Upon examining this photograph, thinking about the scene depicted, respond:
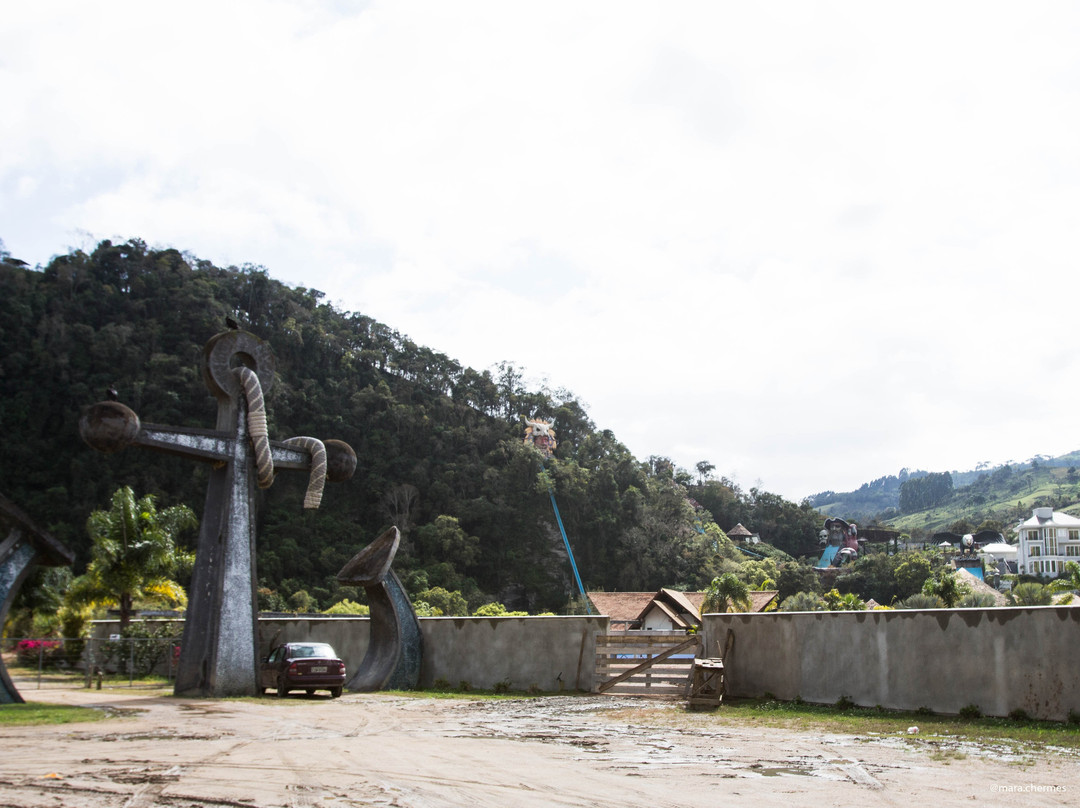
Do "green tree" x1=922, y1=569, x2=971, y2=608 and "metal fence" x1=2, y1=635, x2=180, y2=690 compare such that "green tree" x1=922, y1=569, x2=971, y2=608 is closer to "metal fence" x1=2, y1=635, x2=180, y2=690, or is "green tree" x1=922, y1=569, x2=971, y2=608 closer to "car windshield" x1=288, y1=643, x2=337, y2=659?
"metal fence" x1=2, y1=635, x2=180, y2=690

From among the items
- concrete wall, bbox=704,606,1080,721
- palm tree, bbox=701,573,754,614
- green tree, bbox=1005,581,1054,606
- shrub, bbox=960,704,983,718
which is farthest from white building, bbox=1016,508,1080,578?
shrub, bbox=960,704,983,718

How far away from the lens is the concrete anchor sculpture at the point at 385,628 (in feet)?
59.1

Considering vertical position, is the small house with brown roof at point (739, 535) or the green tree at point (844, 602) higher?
the small house with brown roof at point (739, 535)

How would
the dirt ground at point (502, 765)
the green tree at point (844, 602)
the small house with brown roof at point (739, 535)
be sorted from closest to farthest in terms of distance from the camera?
1. the dirt ground at point (502, 765)
2. the green tree at point (844, 602)
3. the small house with brown roof at point (739, 535)

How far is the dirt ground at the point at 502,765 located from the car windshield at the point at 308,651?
4.69 metres

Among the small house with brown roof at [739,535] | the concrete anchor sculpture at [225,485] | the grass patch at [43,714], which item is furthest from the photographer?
the small house with brown roof at [739,535]

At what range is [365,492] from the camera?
70.3 meters

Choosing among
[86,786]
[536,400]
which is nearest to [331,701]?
[86,786]

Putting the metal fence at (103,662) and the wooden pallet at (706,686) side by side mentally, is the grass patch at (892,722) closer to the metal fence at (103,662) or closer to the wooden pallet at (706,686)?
the wooden pallet at (706,686)

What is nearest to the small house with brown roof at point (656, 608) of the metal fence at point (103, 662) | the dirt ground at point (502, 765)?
the metal fence at point (103, 662)

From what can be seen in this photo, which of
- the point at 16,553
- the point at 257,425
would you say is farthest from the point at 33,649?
the point at 257,425

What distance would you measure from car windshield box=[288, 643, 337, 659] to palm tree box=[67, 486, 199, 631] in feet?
41.8

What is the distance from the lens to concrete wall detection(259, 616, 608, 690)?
17047 millimetres

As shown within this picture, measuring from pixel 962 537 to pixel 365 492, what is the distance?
9081 centimetres
